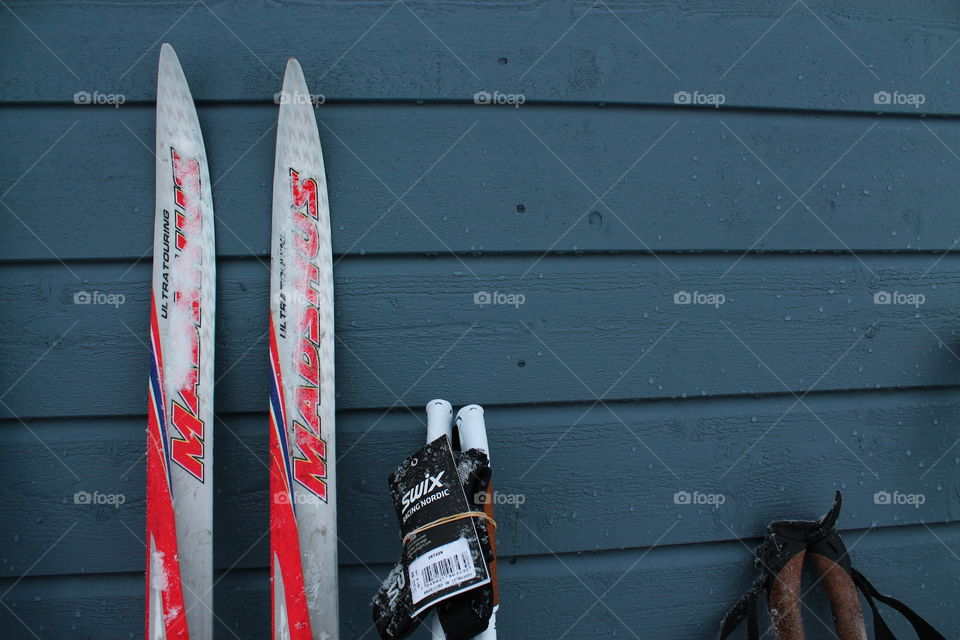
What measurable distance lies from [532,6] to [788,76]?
0.57m

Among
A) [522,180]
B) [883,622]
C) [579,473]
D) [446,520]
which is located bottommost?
[883,622]

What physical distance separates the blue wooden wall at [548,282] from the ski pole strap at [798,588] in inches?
2.3

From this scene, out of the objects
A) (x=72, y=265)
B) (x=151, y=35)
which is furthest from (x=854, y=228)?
(x=72, y=265)

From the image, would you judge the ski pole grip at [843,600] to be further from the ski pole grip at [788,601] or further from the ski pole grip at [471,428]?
the ski pole grip at [471,428]

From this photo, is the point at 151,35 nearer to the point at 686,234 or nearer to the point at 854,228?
the point at 686,234

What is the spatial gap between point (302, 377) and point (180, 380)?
0.22 meters

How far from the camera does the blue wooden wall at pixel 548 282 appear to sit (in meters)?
1.14

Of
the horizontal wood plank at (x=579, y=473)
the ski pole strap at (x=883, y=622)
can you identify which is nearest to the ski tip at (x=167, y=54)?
the horizontal wood plank at (x=579, y=473)

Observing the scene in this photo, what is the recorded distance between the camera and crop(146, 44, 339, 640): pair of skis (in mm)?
1080

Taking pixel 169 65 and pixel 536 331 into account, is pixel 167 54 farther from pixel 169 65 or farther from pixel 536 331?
pixel 536 331

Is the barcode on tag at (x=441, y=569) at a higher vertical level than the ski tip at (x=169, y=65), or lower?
lower

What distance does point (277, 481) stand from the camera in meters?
Answer: 1.11

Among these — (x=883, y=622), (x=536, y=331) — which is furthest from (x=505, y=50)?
(x=883, y=622)

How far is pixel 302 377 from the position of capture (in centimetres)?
112
